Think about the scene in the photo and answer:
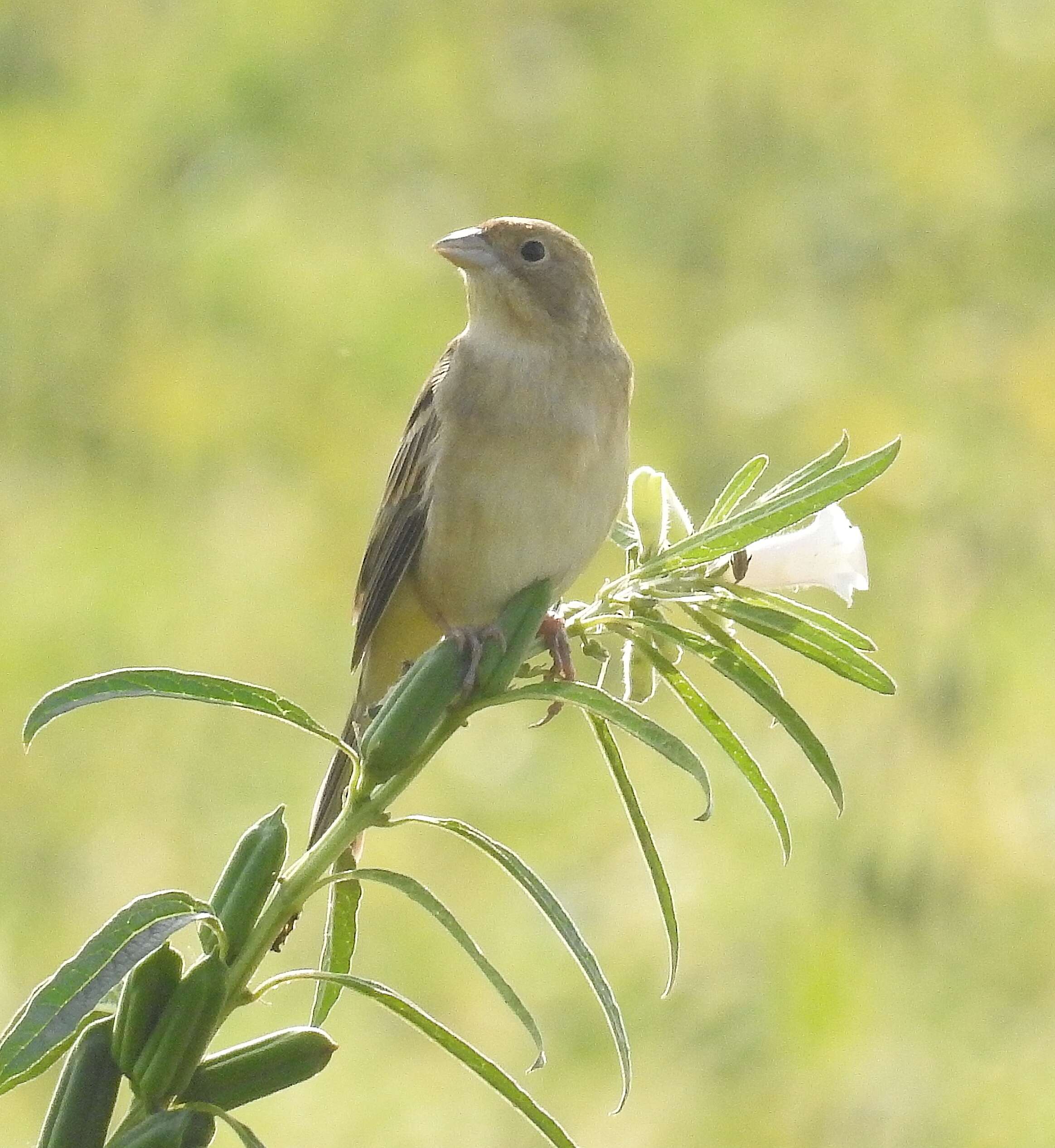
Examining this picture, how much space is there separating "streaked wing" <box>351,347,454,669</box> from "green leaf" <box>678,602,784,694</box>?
51.1 inches

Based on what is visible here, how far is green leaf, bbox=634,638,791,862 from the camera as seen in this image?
1.37 meters

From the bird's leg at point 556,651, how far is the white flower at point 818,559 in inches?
7.4

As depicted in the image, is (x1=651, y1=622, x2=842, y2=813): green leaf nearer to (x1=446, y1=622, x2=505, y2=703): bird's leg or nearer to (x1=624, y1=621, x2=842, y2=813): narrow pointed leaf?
(x1=624, y1=621, x2=842, y2=813): narrow pointed leaf

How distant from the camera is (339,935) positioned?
1.37 m

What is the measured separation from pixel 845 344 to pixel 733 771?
Answer: 270 cm

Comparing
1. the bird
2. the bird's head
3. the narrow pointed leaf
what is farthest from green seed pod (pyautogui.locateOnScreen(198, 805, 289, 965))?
the bird's head

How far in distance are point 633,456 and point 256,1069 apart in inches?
242

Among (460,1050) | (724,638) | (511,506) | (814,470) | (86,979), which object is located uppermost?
(511,506)

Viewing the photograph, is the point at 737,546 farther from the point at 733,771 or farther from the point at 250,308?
the point at 250,308

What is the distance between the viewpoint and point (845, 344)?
8000mm

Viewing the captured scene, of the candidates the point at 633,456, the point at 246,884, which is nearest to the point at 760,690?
the point at 246,884

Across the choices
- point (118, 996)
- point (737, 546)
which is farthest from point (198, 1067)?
point (737, 546)

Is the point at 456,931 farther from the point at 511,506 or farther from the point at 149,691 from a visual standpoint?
the point at 511,506

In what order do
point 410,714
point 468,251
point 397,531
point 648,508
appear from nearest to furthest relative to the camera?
point 410,714 < point 648,508 < point 397,531 < point 468,251
